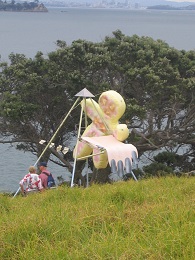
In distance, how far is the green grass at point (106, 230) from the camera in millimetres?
5492

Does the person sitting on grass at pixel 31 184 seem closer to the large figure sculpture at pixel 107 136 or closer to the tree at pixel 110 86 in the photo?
the large figure sculpture at pixel 107 136

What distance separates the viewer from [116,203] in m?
7.93

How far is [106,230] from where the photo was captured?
6398mm

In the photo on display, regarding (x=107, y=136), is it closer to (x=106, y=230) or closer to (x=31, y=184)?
(x=31, y=184)

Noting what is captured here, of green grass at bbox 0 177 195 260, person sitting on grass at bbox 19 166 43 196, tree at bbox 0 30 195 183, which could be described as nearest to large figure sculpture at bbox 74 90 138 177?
person sitting on grass at bbox 19 166 43 196

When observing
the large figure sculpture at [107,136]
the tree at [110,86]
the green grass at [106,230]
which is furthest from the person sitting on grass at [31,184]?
the tree at [110,86]

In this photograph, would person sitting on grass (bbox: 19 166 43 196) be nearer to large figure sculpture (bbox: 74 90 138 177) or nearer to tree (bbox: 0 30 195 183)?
large figure sculpture (bbox: 74 90 138 177)

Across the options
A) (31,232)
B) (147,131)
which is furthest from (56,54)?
(31,232)

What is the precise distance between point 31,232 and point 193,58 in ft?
56.8

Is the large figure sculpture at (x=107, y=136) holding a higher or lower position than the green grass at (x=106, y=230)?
lower

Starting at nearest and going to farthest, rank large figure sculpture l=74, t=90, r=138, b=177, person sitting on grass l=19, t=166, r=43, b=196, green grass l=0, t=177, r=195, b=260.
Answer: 1. green grass l=0, t=177, r=195, b=260
2. person sitting on grass l=19, t=166, r=43, b=196
3. large figure sculpture l=74, t=90, r=138, b=177

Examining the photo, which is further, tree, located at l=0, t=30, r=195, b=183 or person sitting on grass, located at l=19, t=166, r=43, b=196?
tree, located at l=0, t=30, r=195, b=183

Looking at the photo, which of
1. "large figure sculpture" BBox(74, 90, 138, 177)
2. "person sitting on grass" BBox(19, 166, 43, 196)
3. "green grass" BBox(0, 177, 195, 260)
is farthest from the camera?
"large figure sculpture" BBox(74, 90, 138, 177)

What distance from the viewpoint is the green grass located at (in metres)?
5.49
